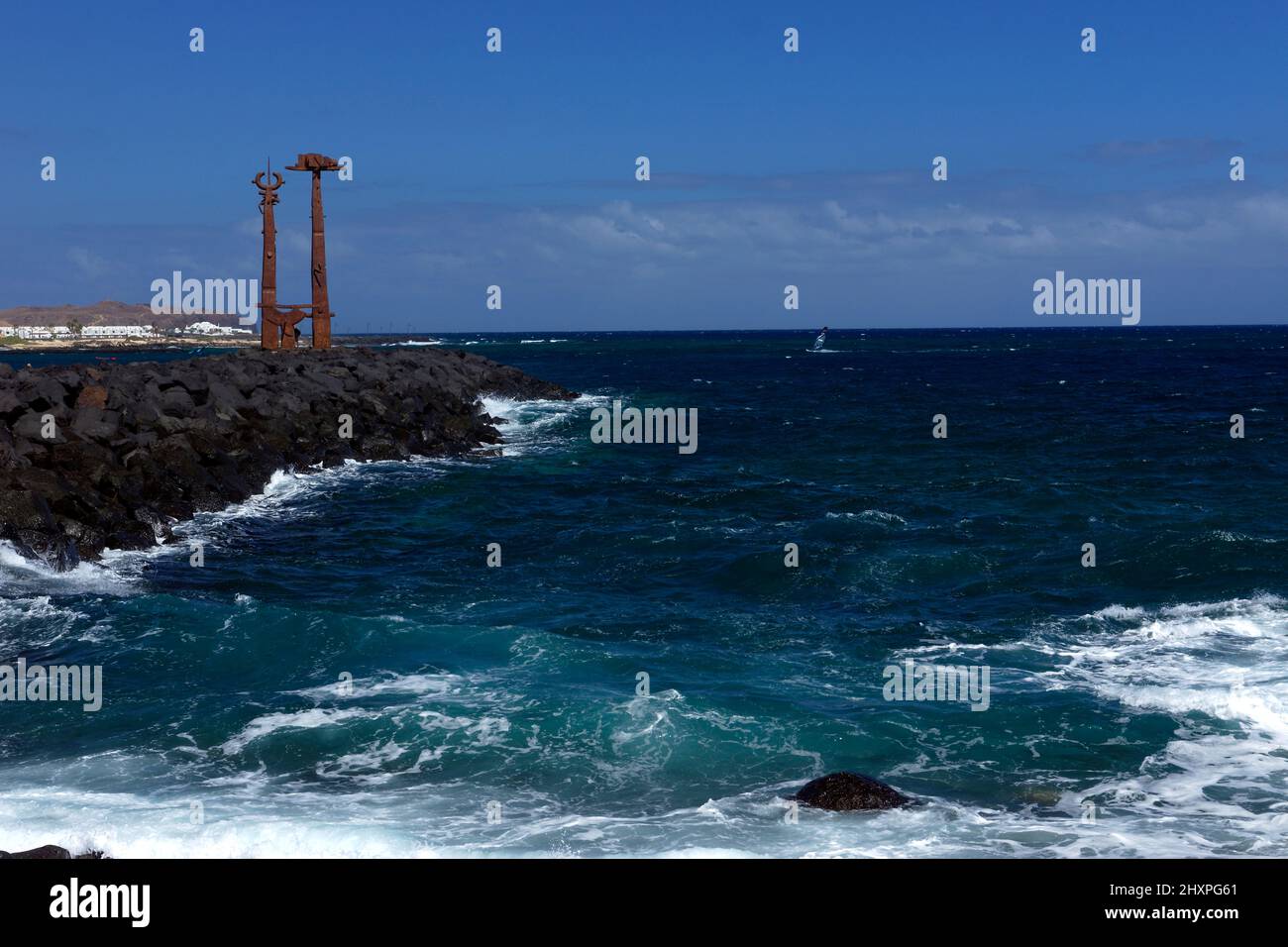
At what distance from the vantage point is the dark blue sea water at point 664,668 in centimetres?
1018

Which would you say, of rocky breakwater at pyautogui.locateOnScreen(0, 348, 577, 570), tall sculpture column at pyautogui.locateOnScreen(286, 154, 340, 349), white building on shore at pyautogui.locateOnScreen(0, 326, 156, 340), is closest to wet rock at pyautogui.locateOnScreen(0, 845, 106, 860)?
rocky breakwater at pyautogui.locateOnScreen(0, 348, 577, 570)

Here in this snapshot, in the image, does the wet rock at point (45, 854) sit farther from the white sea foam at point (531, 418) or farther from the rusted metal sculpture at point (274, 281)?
the rusted metal sculpture at point (274, 281)

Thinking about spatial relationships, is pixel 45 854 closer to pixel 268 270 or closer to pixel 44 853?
pixel 44 853

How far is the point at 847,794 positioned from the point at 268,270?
39.5m

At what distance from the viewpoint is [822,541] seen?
2228cm

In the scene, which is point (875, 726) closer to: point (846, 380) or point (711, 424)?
point (711, 424)

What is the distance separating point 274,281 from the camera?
45.7 meters

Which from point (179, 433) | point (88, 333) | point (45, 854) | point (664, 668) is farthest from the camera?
point (88, 333)

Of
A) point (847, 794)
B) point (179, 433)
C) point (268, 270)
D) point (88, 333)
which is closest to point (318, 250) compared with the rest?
point (268, 270)

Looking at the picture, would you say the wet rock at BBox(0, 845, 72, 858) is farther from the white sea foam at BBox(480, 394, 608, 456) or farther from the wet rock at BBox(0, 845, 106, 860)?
the white sea foam at BBox(480, 394, 608, 456)

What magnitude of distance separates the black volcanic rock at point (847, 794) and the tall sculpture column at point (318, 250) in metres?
38.3
